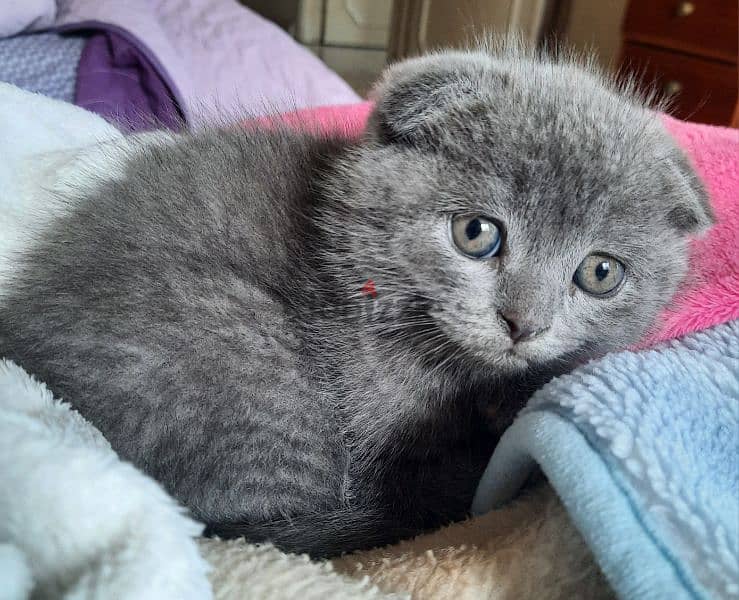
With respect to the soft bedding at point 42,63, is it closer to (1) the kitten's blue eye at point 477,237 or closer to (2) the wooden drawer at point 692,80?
(1) the kitten's blue eye at point 477,237

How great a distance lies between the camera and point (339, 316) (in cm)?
84

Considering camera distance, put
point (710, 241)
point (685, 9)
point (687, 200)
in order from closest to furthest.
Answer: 1. point (687, 200)
2. point (710, 241)
3. point (685, 9)

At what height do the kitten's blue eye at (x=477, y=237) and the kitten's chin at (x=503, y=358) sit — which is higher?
the kitten's blue eye at (x=477, y=237)

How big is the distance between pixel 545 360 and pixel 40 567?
0.52 meters

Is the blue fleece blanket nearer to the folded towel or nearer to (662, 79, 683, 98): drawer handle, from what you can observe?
the folded towel

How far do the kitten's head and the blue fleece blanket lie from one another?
0.08 m

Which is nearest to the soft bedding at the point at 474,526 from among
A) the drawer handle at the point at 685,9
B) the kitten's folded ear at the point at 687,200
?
the kitten's folded ear at the point at 687,200

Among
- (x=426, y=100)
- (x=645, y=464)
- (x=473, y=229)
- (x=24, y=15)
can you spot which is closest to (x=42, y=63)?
(x=24, y=15)

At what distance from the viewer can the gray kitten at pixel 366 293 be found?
728 mm

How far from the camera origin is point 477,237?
729mm

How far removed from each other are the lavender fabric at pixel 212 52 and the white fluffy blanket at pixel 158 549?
0.96 meters

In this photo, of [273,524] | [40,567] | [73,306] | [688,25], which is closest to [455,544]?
[273,524]

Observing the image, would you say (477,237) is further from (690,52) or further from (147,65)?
(690,52)

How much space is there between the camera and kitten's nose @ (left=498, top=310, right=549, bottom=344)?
2.31 ft
